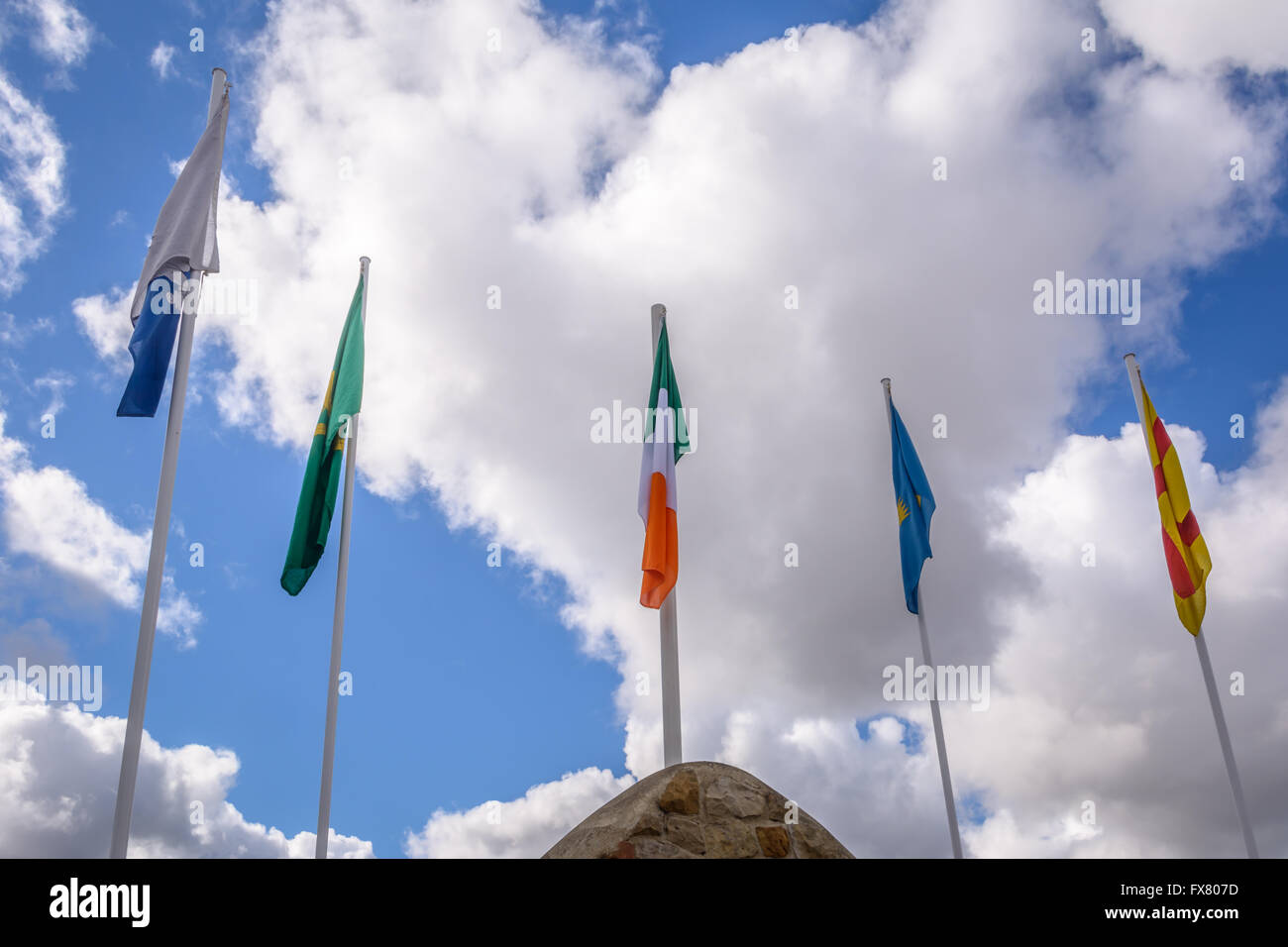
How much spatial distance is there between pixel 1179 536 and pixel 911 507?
14.0 feet

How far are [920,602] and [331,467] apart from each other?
9121 mm

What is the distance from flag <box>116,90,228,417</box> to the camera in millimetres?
9844

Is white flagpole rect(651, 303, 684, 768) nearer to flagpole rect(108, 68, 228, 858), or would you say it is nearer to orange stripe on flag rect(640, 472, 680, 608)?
orange stripe on flag rect(640, 472, 680, 608)

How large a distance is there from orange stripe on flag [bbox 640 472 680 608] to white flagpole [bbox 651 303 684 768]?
157 mm

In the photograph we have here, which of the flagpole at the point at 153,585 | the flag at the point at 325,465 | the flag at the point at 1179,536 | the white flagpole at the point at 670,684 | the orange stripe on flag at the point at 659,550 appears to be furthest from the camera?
the flag at the point at 1179,536

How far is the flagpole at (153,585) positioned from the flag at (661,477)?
5388 mm

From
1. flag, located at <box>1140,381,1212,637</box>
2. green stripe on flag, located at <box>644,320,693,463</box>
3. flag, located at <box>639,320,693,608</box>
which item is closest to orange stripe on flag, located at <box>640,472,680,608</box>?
flag, located at <box>639,320,693,608</box>

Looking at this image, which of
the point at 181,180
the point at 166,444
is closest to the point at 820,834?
the point at 166,444

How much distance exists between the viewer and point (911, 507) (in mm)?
14094

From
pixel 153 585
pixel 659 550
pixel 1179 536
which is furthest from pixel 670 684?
pixel 1179 536

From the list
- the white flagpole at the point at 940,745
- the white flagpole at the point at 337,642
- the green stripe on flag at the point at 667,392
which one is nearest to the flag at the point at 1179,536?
the white flagpole at the point at 940,745

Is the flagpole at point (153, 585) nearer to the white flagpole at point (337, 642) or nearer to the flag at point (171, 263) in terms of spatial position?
the flag at point (171, 263)

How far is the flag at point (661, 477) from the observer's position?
36.2 ft
